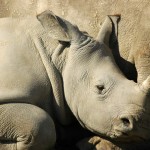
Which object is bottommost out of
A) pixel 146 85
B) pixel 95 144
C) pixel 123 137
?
pixel 95 144

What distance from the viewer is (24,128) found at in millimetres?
5242

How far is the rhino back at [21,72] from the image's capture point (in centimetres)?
534

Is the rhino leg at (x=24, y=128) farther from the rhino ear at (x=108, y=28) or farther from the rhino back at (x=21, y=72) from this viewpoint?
the rhino ear at (x=108, y=28)

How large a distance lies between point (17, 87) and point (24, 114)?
20 centimetres

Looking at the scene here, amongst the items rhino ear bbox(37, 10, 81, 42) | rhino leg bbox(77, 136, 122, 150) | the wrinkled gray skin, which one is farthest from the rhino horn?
rhino ear bbox(37, 10, 81, 42)

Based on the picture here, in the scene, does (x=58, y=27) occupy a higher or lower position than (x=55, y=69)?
higher

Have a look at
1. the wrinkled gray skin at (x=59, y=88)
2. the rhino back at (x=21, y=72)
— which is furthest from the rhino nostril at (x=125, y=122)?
the rhino back at (x=21, y=72)

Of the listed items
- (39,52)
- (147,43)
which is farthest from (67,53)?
(147,43)

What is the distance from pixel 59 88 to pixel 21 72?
282 millimetres

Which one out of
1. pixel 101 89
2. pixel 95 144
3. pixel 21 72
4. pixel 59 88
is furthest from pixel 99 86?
pixel 21 72

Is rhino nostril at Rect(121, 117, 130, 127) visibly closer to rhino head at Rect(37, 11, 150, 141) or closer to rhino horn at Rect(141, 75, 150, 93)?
rhino head at Rect(37, 11, 150, 141)

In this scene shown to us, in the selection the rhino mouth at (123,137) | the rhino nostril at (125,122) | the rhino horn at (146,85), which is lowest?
the rhino mouth at (123,137)

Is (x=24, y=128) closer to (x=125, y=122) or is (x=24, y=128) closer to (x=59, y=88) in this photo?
(x=59, y=88)

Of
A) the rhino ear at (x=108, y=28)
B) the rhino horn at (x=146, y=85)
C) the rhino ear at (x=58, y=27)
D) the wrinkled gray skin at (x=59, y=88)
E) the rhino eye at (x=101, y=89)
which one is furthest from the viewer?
the rhino ear at (x=108, y=28)
